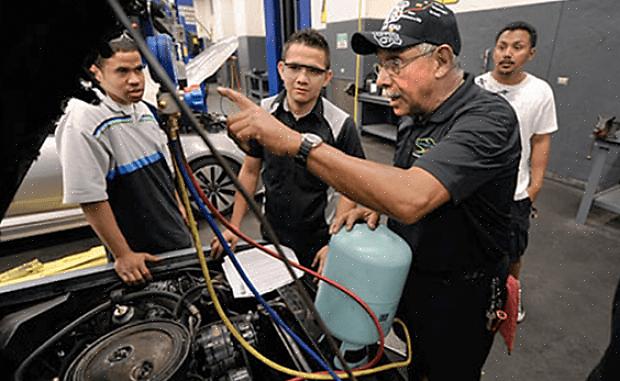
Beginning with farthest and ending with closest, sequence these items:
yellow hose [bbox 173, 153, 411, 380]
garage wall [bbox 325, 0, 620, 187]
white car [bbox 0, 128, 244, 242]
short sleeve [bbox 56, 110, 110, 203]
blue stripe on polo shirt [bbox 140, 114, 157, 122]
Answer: garage wall [bbox 325, 0, 620, 187] < white car [bbox 0, 128, 244, 242] < blue stripe on polo shirt [bbox 140, 114, 157, 122] < short sleeve [bbox 56, 110, 110, 203] < yellow hose [bbox 173, 153, 411, 380]

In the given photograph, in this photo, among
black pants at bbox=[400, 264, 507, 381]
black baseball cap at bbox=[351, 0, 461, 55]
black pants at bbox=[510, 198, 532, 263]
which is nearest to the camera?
black baseball cap at bbox=[351, 0, 461, 55]

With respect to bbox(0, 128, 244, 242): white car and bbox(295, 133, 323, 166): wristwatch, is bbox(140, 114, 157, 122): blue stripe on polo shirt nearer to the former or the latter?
bbox(0, 128, 244, 242): white car

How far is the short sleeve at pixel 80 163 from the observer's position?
1.18 metres

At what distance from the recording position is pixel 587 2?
3.32 metres

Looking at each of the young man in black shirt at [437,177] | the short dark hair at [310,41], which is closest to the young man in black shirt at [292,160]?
the short dark hair at [310,41]

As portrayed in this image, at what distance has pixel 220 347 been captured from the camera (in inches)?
30.0

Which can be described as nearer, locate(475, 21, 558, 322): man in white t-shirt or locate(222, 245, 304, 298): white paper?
locate(222, 245, 304, 298): white paper

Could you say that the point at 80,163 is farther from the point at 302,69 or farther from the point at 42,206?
the point at 42,206

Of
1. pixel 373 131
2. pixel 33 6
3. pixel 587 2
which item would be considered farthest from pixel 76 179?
pixel 373 131

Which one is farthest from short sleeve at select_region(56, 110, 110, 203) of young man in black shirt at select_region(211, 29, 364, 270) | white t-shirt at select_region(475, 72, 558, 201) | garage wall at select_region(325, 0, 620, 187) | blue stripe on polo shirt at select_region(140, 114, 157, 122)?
garage wall at select_region(325, 0, 620, 187)

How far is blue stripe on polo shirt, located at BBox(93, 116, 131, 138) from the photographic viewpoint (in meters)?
1.25

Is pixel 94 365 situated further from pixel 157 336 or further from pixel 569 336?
pixel 569 336

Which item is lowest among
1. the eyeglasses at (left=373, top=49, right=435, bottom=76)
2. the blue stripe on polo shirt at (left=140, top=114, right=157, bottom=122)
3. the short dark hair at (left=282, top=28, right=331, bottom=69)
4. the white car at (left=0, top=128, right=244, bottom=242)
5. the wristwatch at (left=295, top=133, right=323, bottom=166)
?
the white car at (left=0, top=128, right=244, bottom=242)

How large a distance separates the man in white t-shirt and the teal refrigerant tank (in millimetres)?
1375
